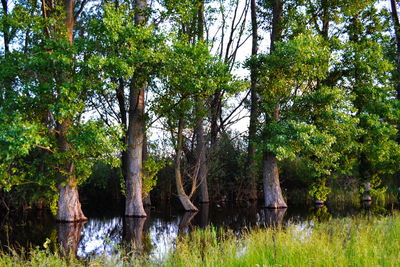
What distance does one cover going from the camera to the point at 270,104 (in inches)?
893

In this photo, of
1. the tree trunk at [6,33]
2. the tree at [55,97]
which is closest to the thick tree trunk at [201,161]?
the tree at [55,97]

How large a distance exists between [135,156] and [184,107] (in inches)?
132

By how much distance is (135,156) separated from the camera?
21547 millimetres

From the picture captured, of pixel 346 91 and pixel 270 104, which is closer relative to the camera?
pixel 270 104

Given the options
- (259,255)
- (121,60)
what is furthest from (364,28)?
(259,255)

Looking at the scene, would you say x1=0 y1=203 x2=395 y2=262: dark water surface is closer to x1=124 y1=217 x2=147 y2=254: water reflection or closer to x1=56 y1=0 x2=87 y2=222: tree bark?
x1=124 y1=217 x2=147 y2=254: water reflection

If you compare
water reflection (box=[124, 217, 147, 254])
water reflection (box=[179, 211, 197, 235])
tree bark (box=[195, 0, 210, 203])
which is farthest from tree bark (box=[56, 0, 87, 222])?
tree bark (box=[195, 0, 210, 203])

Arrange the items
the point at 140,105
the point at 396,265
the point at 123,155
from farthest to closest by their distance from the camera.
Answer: the point at 123,155
the point at 140,105
the point at 396,265

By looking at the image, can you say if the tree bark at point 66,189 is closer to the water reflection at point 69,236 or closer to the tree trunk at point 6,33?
the water reflection at point 69,236

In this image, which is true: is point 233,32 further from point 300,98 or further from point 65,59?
point 65,59

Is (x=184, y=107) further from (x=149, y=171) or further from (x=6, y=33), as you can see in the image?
(x=6, y=33)

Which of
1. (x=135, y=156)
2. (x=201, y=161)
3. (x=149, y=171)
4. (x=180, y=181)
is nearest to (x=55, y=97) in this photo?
(x=135, y=156)

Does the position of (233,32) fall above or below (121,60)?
above

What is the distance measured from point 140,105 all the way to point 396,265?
16.8 metres
